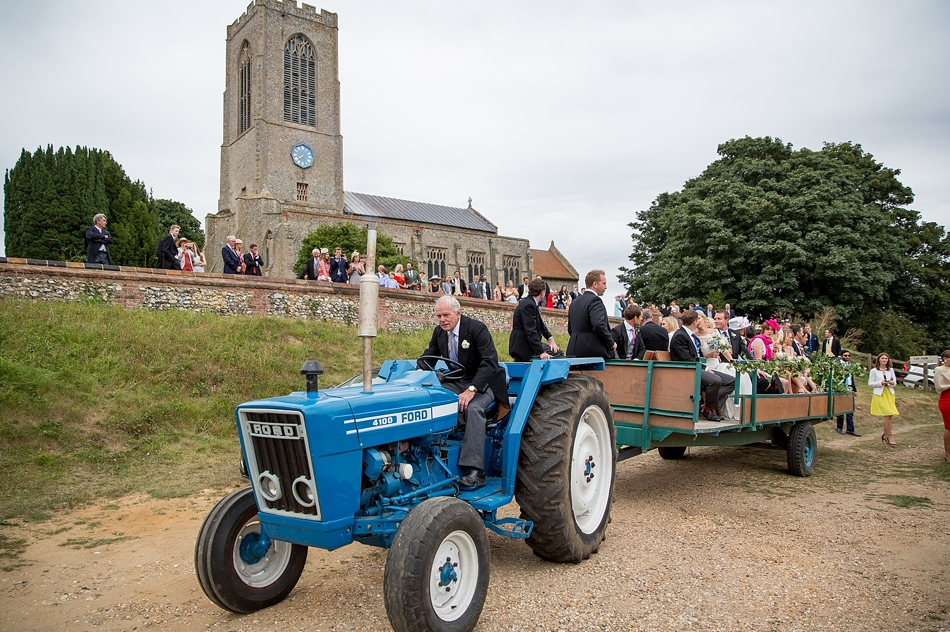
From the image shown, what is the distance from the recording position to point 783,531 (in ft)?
18.5

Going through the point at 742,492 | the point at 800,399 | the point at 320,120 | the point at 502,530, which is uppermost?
the point at 320,120

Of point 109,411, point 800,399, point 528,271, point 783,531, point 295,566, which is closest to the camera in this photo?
→ point 295,566

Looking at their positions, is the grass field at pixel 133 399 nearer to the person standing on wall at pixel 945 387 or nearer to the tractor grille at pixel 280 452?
the person standing on wall at pixel 945 387

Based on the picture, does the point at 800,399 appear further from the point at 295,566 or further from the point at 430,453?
the point at 295,566

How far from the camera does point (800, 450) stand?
7.98 m

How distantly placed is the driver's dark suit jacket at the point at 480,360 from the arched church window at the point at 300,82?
45605 millimetres

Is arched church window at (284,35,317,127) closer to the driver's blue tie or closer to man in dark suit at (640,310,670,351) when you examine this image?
man in dark suit at (640,310,670,351)

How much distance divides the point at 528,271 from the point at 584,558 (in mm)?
53339

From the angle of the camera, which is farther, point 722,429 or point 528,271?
point 528,271

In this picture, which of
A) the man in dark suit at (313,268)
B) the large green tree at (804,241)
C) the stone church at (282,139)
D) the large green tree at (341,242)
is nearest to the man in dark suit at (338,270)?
the man in dark suit at (313,268)

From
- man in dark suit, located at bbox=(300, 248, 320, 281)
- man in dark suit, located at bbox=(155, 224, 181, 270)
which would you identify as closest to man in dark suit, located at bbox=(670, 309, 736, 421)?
man in dark suit, located at bbox=(155, 224, 181, 270)

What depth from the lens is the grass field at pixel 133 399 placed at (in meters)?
7.30

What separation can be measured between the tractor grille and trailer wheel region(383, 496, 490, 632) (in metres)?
0.57

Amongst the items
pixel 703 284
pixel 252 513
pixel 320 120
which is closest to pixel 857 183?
pixel 703 284
